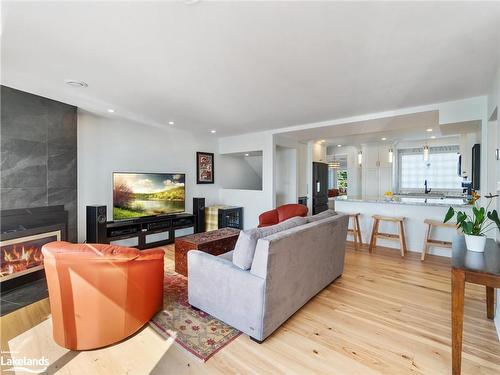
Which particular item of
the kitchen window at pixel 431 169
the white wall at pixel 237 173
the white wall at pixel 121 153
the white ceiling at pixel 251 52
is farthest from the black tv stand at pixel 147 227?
the kitchen window at pixel 431 169

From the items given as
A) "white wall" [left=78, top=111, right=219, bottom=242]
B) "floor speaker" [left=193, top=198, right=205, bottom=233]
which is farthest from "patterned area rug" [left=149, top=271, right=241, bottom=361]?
"floor speaker" [left=193, top=198, right=205, bottom=233]

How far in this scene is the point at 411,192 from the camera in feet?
23.7

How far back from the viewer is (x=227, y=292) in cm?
215

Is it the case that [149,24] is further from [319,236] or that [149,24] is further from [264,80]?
[319,236]

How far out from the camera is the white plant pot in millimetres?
1971

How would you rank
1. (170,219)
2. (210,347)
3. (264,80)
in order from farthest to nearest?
(170,219)
(264,80)
(210,347)

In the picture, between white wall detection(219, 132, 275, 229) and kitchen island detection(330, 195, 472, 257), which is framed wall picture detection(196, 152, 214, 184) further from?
kitchen island detection(330, 195, 472, 257)

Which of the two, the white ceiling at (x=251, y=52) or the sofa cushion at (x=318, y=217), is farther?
the sofa cushion at (x=318, y=217)

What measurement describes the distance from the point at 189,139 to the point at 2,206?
3.66m

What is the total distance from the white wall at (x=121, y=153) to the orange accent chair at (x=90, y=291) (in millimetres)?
2628

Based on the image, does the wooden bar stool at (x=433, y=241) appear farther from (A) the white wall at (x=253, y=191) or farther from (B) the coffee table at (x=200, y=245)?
(B) the coffee table at (x=200, y=245)

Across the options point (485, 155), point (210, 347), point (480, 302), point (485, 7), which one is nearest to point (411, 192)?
point (485, 155)

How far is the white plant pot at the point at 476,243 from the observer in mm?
1971

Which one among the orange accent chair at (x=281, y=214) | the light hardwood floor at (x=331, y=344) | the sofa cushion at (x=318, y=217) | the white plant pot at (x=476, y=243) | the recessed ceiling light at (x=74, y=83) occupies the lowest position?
the light hardwood floor at (x=331, y=344)
